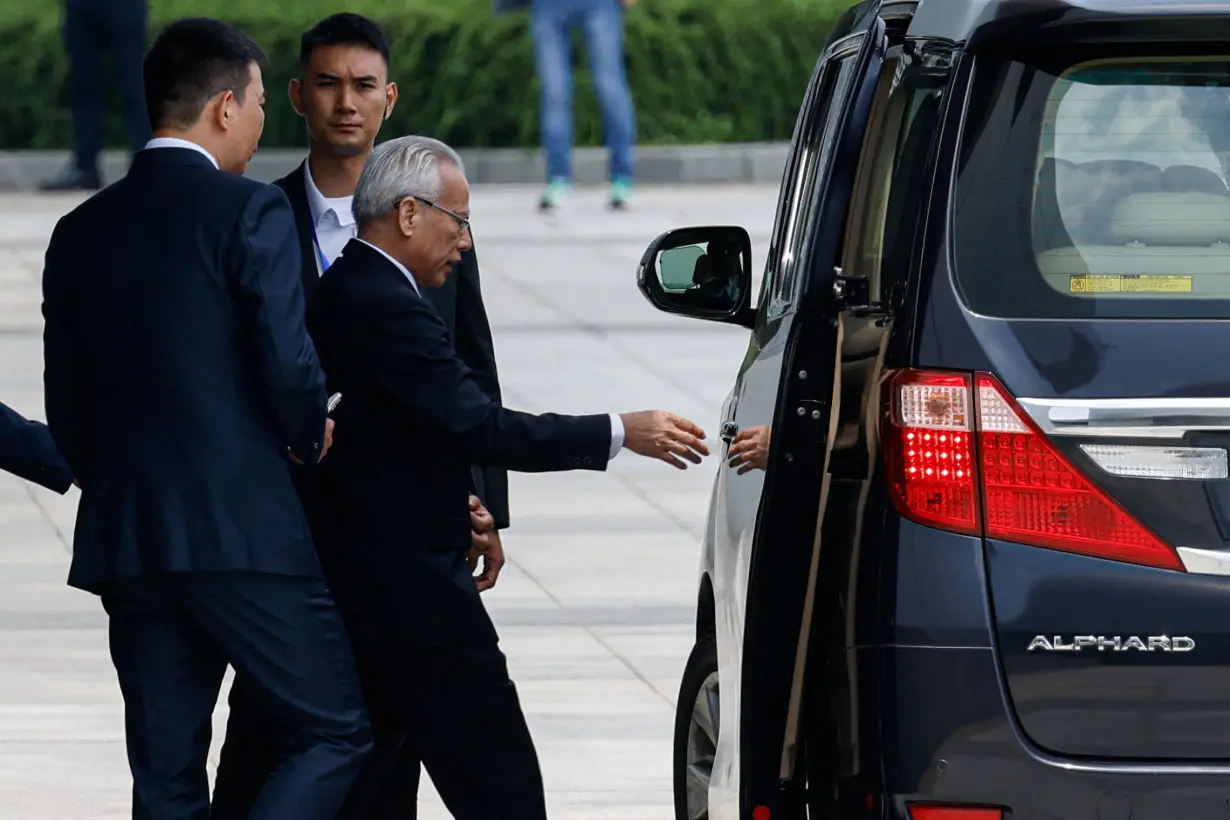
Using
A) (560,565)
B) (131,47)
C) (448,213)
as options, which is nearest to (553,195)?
(131,47)

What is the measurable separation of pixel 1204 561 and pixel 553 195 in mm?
12999

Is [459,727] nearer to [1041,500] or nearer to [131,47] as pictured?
[1041,500]

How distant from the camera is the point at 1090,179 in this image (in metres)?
3.54

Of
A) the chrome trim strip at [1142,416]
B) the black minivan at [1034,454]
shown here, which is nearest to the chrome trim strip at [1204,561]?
the black minivan at [1034,454]

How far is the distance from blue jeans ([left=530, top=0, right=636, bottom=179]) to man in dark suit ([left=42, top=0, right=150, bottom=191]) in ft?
8.76

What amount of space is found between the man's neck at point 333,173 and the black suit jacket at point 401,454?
0.82 metres

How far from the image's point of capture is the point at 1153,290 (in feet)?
11.4

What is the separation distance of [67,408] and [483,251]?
409 inches

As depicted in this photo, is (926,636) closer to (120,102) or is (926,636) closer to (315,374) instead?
(315,374)

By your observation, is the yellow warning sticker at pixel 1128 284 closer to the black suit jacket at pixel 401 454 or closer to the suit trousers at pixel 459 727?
the black suit jacket at pixel 401 454

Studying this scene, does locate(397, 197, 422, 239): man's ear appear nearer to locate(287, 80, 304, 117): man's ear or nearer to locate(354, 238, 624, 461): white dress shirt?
locate(354, 238, 624, 461): white dress shirt

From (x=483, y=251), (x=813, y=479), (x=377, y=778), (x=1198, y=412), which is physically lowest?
(x=483, y=251)

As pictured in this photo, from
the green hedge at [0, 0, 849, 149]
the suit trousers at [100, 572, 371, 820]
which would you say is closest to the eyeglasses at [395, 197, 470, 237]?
the suit trousers at [100, 572, 371, 820]

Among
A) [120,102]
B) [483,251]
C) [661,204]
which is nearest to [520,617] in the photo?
[483,251]
